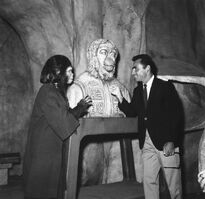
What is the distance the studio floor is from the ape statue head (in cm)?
202

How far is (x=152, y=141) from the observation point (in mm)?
3135

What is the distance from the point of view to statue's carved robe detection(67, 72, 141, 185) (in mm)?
3566

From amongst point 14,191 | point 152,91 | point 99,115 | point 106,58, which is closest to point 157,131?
point 152,91

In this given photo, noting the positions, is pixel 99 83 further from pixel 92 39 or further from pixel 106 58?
pixel 92 39

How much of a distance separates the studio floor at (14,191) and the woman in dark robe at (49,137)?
141 centimetres

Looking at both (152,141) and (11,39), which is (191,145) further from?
(11,39)

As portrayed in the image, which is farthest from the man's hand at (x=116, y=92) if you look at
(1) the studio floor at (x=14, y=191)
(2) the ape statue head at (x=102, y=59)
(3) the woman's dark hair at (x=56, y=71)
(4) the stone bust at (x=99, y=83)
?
(1) the studio floor at (x=14, y=191)

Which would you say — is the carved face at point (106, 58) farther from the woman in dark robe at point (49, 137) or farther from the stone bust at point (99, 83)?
the woman in dark robe at point (49, 137)

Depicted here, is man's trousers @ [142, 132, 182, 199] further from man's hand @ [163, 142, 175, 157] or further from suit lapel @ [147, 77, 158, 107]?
suit lapel @ [147, 77, 158, 107]

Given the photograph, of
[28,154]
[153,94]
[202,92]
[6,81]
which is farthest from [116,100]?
[6,81]

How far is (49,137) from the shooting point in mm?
2967

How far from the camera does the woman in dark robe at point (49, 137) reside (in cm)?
291

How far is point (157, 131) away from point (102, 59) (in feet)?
3.62

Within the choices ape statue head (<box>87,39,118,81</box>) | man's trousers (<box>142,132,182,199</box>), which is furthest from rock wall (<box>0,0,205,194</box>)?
man's trousers (<box>142,132,182,199</box>)
